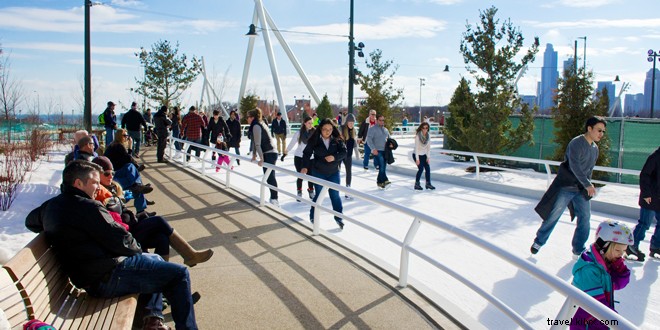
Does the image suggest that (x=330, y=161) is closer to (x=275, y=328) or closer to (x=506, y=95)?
(x=275, y=328)

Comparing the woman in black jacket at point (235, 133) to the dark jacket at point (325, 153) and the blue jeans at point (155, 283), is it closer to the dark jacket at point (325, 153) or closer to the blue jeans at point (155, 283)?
the dark jacket at point (325, 153)

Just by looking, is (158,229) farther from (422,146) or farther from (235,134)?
(235,134)

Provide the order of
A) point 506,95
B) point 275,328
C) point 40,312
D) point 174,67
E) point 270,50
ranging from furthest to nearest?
point 270,50, point 174,67, point 506,95, point 275,328, point 40,312

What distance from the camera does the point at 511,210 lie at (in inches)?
399

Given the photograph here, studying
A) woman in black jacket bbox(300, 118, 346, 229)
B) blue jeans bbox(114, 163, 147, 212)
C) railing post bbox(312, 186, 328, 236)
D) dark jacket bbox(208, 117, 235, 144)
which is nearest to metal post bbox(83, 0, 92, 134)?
dark jacket bbox(208, 117, 235, 144)

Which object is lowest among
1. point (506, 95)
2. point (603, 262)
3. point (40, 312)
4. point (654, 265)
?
point (654, 265)

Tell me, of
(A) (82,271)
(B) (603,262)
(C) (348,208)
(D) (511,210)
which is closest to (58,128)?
(C) (348,208)

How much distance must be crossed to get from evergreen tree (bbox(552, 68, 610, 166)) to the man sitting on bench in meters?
13.4

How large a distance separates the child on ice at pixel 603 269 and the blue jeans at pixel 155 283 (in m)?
2.56

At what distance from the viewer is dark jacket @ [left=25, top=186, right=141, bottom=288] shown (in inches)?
136

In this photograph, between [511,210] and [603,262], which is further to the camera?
[511,210]

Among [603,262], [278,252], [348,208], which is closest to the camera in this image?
[603,262]

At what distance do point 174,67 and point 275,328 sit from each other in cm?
2910

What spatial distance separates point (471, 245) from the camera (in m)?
7.19
